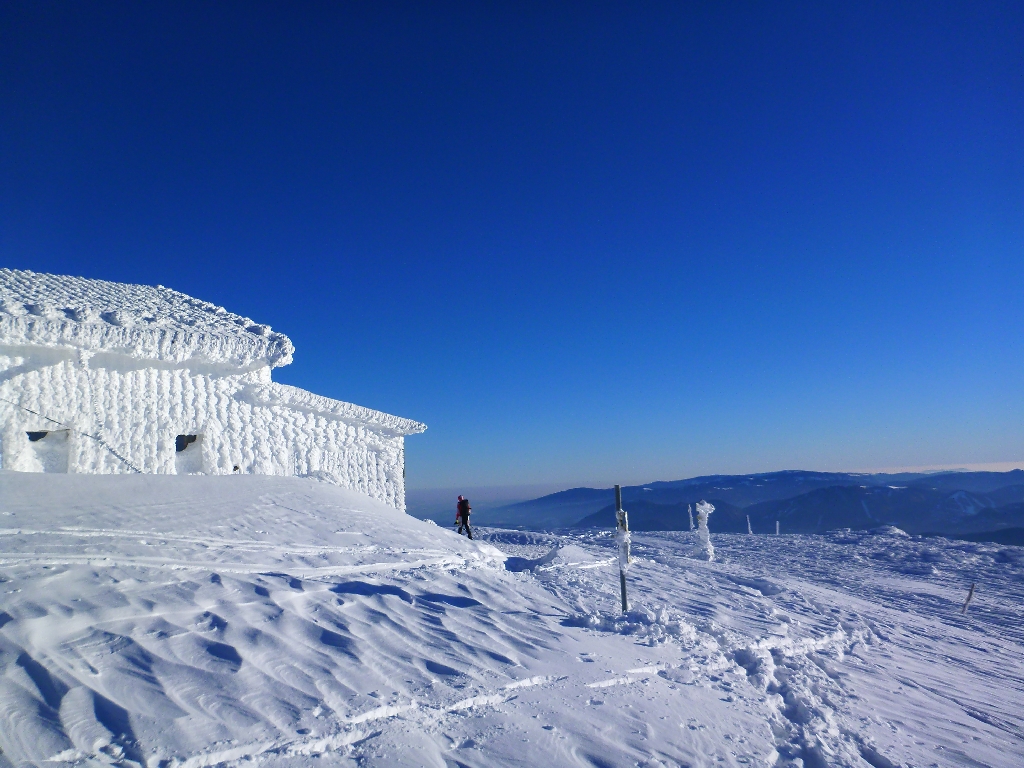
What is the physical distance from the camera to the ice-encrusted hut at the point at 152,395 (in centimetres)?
892

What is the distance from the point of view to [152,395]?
10219 mm

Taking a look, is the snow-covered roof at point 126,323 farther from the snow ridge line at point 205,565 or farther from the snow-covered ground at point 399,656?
the snow ridge line at point 205,565

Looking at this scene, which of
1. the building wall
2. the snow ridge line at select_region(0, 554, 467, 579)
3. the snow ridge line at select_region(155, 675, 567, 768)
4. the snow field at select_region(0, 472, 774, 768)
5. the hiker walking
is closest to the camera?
the snow ridge line at select_region(155, 675, 567, 768)

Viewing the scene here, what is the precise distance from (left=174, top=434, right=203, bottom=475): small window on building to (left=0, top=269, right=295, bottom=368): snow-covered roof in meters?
1.58

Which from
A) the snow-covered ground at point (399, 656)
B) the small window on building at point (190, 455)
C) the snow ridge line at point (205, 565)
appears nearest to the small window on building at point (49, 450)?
the snow-covered ground at point (399, 656)

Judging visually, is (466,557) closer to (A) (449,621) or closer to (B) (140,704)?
(A) (449,621)

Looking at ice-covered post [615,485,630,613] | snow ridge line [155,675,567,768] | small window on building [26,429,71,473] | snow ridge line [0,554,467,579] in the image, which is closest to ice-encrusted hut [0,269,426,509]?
small window on building [26,429,71,473]

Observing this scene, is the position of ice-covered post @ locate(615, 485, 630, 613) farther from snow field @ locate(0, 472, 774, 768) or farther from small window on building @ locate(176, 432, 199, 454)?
small window on building @ locate(176, 432, 199, 454)

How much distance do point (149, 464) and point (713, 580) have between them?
10372 millimetres

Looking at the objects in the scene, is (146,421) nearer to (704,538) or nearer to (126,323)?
(126,323)

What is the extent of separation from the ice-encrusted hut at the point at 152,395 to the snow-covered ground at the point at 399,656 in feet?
4.23

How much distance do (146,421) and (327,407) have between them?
12.3 ft

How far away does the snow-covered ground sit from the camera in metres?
3.29

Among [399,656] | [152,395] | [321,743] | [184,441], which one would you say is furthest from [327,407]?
[321,743]
